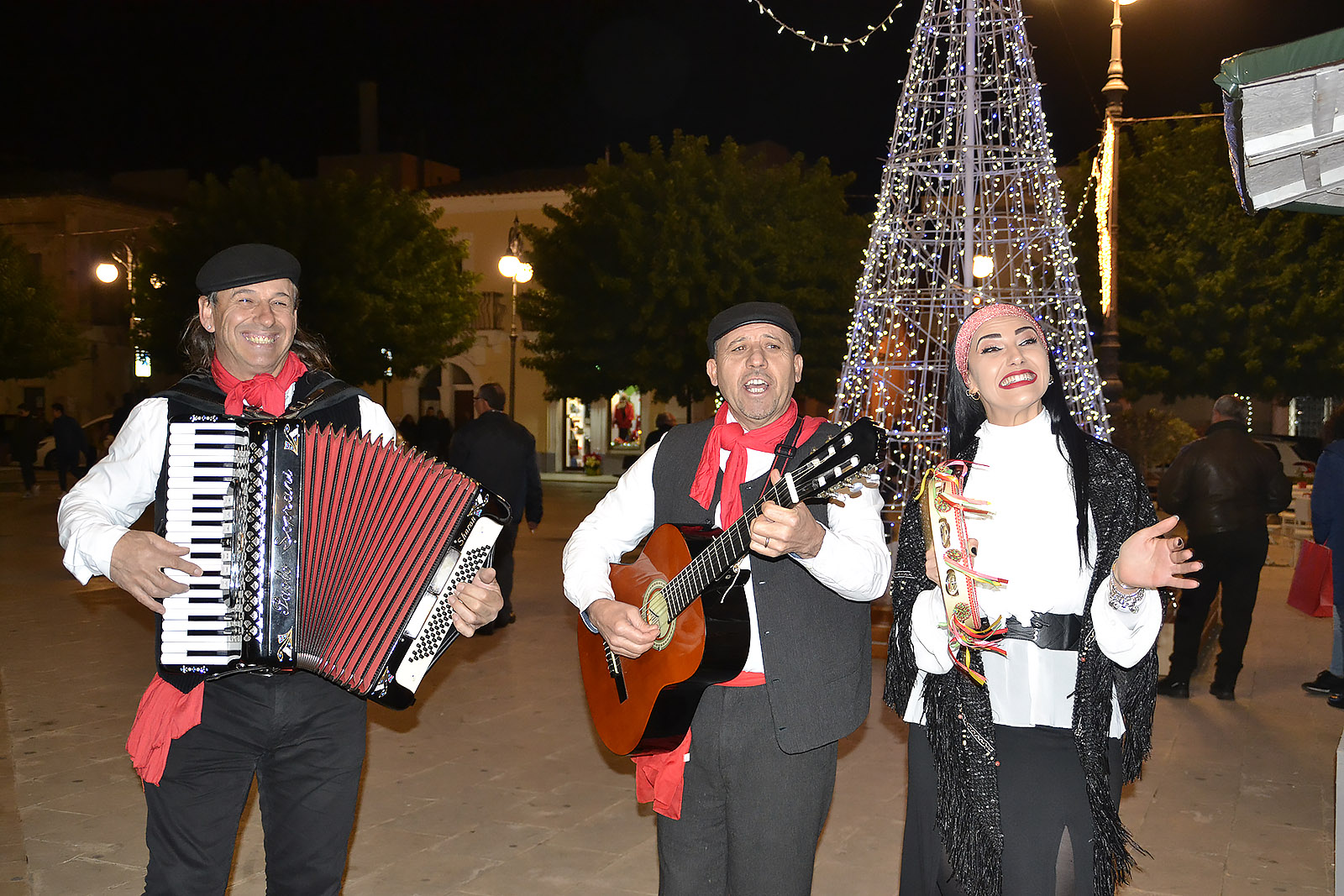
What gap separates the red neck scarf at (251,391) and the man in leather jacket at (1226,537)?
6.46m

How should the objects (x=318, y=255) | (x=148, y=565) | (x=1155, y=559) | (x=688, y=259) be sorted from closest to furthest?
1. (x=1155, y=559)
2. (x=148, y=565)
3. (x=688, y=259)
4. (x=318, y=255)

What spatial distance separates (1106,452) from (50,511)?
802 inches

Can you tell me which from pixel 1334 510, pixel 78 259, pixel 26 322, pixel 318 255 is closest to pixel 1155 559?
pixel 1334 510

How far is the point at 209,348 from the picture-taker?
134 inches

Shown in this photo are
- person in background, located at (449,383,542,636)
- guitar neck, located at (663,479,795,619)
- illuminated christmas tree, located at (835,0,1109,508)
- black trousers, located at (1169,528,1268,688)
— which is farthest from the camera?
person in background, located at (449,383,542,636)

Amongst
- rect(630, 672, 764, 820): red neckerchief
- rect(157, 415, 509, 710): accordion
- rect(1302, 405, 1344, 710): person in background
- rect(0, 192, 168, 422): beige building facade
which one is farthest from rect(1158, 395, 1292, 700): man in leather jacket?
rect(0, 192, 168, 422): beige building facade

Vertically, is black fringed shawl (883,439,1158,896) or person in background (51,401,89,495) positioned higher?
black fringed shawl (883,439,1158,896)

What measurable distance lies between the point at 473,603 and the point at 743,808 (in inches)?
37.8

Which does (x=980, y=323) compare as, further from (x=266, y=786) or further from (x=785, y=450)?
(x=266, y=786)

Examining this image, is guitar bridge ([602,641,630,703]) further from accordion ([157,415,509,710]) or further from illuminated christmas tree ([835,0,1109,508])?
illuminated christmas tree ([835,0,1109,508])

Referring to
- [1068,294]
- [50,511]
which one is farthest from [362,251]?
[1068,294]

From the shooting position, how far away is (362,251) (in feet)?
86.5

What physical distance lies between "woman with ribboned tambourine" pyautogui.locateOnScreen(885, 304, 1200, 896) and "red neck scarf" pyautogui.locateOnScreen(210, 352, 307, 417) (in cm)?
194

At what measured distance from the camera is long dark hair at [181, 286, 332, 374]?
3.39 m
